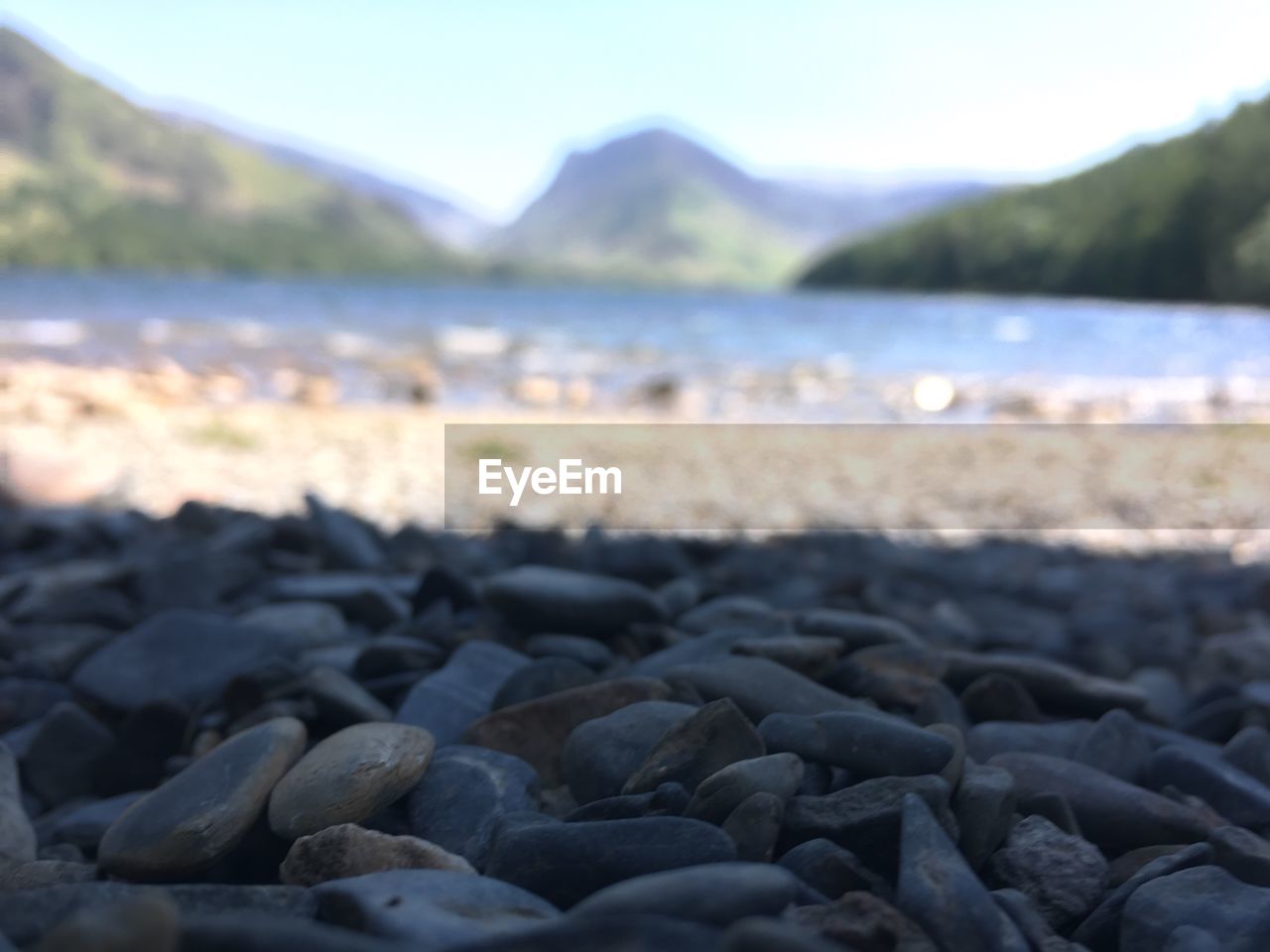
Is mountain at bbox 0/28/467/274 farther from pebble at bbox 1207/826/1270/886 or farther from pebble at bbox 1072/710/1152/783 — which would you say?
pebble at bbox 1207/826/1270/886

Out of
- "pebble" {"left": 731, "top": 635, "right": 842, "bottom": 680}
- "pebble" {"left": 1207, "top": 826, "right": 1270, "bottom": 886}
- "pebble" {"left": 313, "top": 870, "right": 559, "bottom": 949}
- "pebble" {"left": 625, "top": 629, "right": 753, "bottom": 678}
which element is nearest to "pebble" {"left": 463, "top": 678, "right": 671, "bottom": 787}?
"pebble" {"left": 625, "top": 629, "right": 753, "bottom": 678}

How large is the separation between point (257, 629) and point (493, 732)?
2.71 feet

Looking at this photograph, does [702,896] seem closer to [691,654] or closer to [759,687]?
[759,687]

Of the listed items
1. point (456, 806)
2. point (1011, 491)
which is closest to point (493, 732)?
point (456, 806)

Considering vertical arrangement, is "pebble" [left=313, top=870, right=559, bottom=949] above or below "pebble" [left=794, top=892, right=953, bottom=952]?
above

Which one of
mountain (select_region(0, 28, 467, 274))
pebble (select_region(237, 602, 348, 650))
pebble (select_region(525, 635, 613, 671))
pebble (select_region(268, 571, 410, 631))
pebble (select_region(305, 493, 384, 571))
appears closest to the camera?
pebble (select_region(525, 635, 613, 671))

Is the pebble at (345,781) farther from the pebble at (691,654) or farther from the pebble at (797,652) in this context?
the pebble at (797,652)

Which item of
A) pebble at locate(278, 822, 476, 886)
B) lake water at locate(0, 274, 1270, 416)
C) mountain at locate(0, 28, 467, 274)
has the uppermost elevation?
mountain at locate(0, 28, 467, 274)

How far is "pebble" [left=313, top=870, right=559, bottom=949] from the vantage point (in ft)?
3.12

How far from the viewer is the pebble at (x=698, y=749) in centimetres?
133

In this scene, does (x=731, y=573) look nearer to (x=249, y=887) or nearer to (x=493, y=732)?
(x=493, y=732)

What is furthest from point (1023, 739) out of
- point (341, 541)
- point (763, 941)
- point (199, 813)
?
point (341, 541)

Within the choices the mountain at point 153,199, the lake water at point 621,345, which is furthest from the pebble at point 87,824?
the lake water at point 621,345

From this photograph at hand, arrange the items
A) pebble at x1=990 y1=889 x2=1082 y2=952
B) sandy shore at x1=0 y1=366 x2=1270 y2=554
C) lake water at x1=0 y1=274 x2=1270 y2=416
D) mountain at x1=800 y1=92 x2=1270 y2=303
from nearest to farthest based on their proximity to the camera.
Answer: pebble at x1=990 y1=889 x2=1082 y2=952, sandy shore at x1=0 y1=366 x2=1270 y2=554, lake water at x1=0 y1=274 x2=1270 y2=416, mountain at x1=800 y1=92 x2=1270 y2=303
